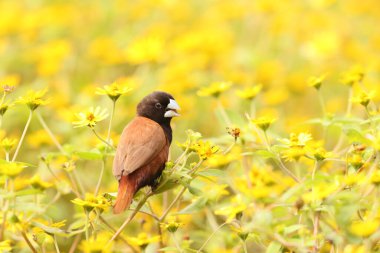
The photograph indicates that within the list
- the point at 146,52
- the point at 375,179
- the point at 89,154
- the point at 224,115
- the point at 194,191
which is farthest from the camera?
the point at 146,52

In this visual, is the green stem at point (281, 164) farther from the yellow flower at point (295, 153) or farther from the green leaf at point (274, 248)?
the green leaf at point (274, 248)

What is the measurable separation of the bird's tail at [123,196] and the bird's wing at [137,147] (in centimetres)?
3

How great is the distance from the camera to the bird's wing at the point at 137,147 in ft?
7.90

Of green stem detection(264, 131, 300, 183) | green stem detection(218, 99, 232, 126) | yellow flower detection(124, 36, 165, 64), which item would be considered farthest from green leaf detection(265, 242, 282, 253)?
yellow flower detection(124, 36, 165, 64)

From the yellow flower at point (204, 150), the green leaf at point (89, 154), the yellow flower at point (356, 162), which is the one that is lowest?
the green leaf at point (89, 154)

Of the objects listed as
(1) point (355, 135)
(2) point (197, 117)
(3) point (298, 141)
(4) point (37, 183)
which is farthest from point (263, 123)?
(2) point (197, 117)

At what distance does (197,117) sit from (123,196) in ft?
8.00

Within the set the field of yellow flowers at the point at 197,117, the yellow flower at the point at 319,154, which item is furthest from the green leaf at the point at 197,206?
the yellow flower at the point at 319,154

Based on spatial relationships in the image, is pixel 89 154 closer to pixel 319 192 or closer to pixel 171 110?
pixel 171 110

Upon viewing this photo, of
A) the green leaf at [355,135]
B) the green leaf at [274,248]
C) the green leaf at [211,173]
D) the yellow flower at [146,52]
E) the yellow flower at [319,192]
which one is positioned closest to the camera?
the yellow flower at [319,192]

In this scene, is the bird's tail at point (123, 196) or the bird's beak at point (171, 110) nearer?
the bird's tail at point (123, 196)

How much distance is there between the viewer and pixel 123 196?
90.6 inches

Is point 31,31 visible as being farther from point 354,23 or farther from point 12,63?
point 354,23

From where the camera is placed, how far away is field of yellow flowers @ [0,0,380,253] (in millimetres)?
2213
